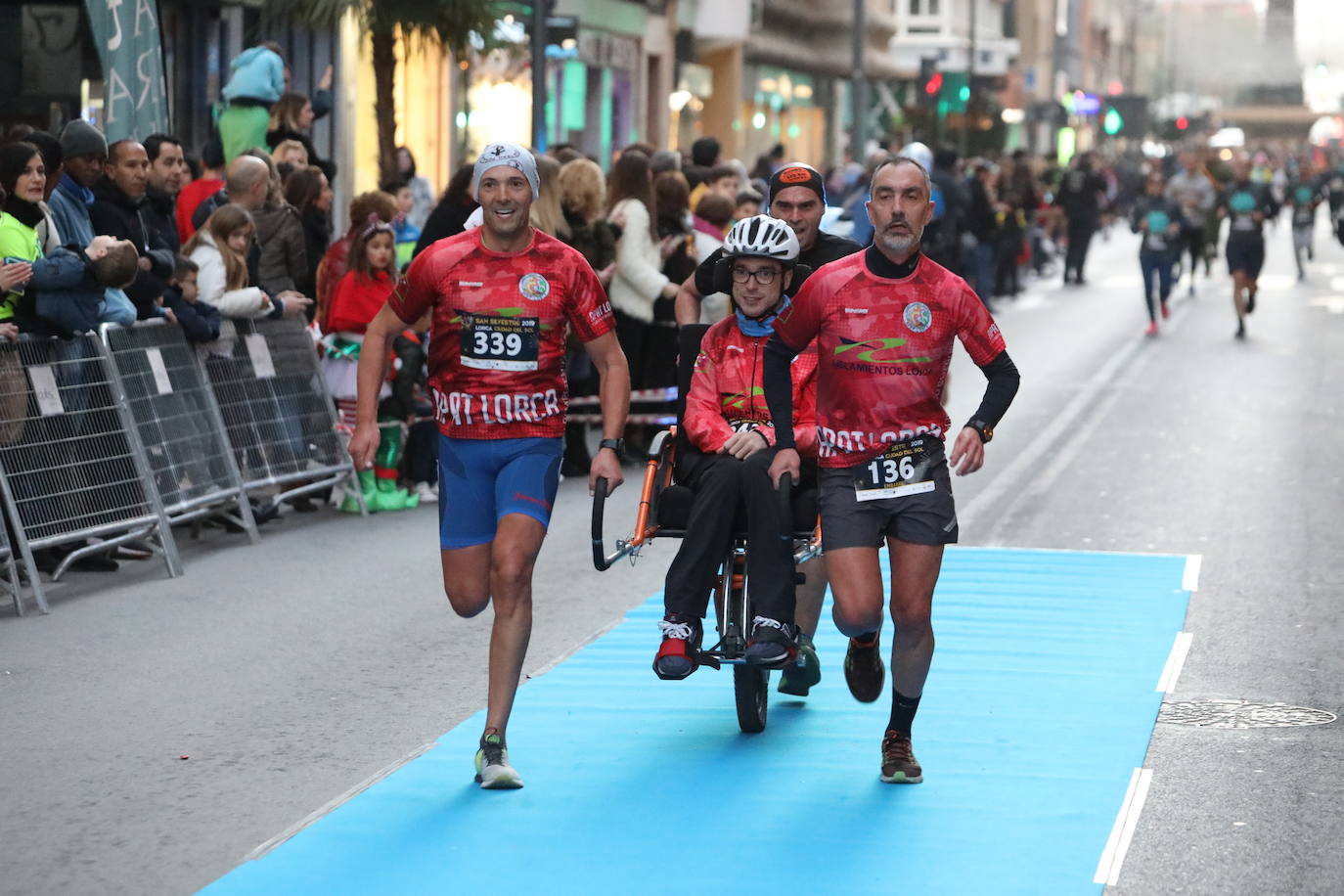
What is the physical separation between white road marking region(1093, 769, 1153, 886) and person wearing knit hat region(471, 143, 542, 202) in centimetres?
262

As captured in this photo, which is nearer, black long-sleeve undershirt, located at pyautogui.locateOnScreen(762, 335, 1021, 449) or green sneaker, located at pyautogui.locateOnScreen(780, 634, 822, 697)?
black long-sleeve undershirt, located at pyautogui.locateOnScreen(762, 335, 1021, 449)

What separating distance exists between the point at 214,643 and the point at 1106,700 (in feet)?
11.9

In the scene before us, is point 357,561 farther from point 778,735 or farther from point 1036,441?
point 1036,441

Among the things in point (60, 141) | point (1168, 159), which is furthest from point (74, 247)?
point (1168, 159)

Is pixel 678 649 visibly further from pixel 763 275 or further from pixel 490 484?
pixel 763 275

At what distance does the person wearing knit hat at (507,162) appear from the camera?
23.4ft

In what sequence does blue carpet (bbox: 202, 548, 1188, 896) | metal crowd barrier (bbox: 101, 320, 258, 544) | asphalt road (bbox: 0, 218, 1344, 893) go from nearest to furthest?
blue carpet (bbox: 202, 548, 1188, 896), asphalt road (bbox: 0, 218, 1344, 893), metal crowd barrier (bbox: 101, 320, 258, 544)

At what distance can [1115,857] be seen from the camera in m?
6.38

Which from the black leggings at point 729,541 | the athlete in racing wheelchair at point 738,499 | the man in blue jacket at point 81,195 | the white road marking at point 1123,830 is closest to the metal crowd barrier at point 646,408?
the man in blue jacket at point 81,195

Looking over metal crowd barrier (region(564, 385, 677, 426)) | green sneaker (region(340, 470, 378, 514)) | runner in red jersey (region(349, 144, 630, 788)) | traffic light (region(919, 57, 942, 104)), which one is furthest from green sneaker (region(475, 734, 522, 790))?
traffic light (region(919, 57, 942, 104))

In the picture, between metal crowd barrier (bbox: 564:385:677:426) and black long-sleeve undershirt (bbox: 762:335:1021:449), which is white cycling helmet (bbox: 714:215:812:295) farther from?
metal crowd barrier (bbox: 564:385:677:426)

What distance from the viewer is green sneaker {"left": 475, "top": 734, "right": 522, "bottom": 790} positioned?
7.00 meters

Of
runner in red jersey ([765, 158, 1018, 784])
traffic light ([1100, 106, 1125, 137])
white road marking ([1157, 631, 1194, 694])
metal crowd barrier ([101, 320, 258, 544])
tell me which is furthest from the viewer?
traffic light ([1100, 106, 1125, 137])

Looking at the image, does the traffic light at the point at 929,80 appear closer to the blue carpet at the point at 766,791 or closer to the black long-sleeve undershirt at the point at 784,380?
the blue carpet at the point at 766,791
